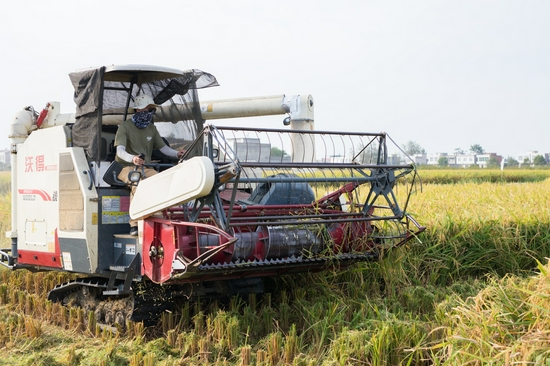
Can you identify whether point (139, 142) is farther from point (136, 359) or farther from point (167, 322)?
point (136, 359)

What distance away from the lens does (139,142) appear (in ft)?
21.8

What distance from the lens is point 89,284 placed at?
645 cm

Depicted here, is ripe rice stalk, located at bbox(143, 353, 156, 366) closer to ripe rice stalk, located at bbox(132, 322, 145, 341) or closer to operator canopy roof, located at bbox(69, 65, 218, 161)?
ripe rice stalk, located at bbox(132, 322, 145, 341)

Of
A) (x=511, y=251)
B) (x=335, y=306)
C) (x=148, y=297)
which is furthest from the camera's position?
(x=511, y=251)

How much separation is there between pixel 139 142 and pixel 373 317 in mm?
2795

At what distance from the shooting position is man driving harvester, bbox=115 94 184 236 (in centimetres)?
629

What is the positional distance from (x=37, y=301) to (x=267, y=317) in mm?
2737

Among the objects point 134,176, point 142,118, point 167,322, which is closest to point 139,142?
point 142,118

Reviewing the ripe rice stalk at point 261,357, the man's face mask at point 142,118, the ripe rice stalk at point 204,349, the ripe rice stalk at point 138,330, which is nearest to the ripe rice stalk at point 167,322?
the ripe rice stalk at point 138,330

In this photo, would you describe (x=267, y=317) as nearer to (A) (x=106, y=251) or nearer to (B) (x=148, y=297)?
(B) (x=148, y=297)

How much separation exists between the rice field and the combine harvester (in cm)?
28

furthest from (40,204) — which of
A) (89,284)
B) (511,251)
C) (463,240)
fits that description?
(511,251)

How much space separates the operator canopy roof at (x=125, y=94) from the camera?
6.38 meters

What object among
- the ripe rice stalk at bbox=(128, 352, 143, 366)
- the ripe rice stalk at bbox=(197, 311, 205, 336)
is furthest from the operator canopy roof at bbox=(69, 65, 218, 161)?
the ripe rice stalk at bbox=(128, 352, 143, 366)
